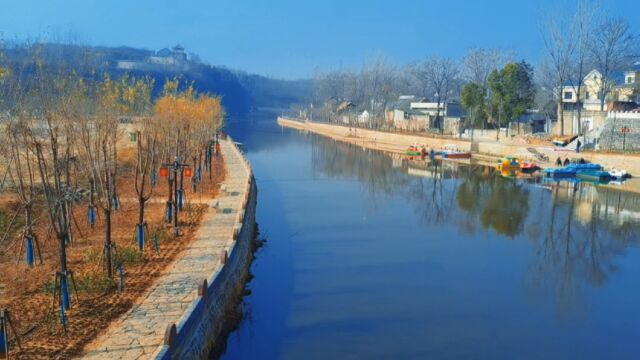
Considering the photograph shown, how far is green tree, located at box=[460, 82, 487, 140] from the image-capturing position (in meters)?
51.2

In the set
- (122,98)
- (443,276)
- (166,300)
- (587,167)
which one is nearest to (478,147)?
(587,167)

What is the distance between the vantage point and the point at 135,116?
76.7 feet

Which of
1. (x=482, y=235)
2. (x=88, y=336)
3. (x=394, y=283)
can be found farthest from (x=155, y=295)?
(x=482, y=235)

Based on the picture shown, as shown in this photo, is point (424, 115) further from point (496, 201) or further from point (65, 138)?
point (65, 138)

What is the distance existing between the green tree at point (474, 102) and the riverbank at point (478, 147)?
3528 mm

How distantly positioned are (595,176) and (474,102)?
772 inches

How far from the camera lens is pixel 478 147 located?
46250mm

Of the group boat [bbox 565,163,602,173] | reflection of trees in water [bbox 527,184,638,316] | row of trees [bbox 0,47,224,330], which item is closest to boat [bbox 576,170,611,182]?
boat [bbox 565,163,602,173]

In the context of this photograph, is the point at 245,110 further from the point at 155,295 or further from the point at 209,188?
the point at 155,295

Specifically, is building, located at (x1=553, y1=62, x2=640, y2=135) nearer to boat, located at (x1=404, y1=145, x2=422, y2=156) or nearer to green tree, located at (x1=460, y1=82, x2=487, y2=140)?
green tree, located at (x1=460, y1=82, x2=487, y2=140)

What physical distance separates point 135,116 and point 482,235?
13943 millimetres

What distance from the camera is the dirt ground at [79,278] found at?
8.54 metres

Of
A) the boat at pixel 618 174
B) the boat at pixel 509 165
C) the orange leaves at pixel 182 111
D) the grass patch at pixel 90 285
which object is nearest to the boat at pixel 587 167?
the boat at pixel 618 174

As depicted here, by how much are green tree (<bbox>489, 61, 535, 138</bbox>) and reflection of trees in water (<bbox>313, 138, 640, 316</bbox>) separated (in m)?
9.69
